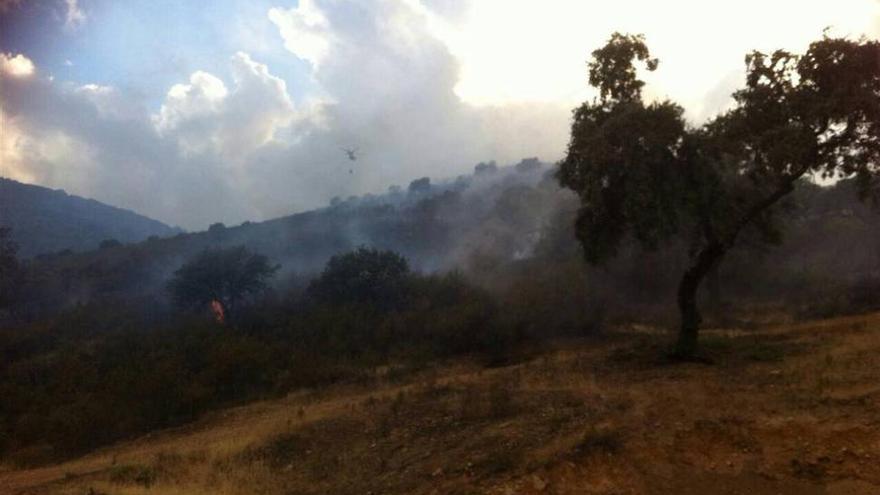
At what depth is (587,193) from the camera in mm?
13445

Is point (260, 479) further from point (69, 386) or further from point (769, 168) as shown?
point (69, 386)

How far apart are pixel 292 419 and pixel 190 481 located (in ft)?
11.4

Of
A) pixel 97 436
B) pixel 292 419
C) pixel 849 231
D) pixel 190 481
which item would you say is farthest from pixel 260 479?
pixel 849 231

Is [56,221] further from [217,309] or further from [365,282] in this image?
[365,282]

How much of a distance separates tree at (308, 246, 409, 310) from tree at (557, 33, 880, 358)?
16.9 m

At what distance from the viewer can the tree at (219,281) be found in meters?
35.7

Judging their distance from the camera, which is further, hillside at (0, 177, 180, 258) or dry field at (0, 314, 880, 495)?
hillside at (0, 177, 180, 258)

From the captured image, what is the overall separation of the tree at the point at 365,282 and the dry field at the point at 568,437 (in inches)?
542

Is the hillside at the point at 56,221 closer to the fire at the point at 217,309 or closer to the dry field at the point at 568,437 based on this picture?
the fire at the point at 217,309

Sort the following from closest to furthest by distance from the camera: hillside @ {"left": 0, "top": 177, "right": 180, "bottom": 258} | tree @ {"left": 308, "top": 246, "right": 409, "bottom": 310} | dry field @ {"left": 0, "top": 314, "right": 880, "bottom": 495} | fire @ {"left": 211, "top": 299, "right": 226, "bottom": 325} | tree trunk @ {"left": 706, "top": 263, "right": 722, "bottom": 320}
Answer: dry field @ {"left": 0, "top": 314, "right": 880, "bottom": 495}
tree trunk @ {"left": 706, "top": 263, "right": 722, "bottom": 320}
tree @ {"left": 308, "top": 246, "right": 409, "bottom": 310}
fire @ {"left": 211, "top": 299, "right": 226, "bottom": 325}
hillside @ {"left": 0, "top": 177, "right": 180, "bottom": 258}

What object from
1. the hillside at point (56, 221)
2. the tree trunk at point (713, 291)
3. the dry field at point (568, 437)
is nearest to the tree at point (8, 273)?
the dry field at point (568, 437)

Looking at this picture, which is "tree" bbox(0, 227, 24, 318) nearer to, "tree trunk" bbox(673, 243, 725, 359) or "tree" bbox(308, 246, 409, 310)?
"tree" bbox(308, 246, 409, 310)

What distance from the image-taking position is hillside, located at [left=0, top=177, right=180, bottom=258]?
83.8 m

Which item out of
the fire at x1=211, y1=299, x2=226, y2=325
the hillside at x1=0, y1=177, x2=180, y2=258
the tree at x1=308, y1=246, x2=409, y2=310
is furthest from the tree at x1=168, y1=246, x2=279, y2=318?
the hillside at x1=0, y1=177, x2=180, y2=258
